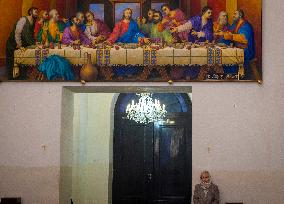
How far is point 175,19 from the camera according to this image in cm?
834

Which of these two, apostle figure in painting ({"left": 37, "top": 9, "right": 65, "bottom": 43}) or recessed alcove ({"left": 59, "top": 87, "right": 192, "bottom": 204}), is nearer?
apostle figure in painting ({"left": 37, "top": 9, "right": 65, "bottom": 43})

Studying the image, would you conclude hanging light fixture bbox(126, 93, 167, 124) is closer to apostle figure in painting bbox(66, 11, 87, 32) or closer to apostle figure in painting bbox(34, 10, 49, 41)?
apostle figure in painting bbox(66, 11, 87, 32)

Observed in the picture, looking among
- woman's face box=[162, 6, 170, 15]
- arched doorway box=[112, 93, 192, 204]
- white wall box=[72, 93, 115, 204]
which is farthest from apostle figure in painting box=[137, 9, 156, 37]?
arched doorway box=[112, 93, 192, 204]

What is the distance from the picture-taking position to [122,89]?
862 centimetres

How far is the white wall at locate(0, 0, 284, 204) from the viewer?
26.2ft

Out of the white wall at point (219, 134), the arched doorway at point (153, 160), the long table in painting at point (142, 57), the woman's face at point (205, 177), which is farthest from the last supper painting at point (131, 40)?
the arched doorway at point (153, 160)

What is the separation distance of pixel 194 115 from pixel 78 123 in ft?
12.9

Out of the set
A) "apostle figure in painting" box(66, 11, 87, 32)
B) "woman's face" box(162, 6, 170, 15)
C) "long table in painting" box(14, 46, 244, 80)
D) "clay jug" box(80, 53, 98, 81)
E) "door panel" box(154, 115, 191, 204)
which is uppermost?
"woman's face" box(162, 6, 170, 15)

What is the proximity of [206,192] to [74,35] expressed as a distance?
13.4 ft

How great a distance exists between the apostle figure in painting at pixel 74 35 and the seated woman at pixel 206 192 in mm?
3567

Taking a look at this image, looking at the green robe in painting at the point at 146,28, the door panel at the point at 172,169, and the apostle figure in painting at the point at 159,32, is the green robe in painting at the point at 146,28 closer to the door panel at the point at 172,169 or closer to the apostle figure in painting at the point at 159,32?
the apostle figure in painting at the point at 159,32

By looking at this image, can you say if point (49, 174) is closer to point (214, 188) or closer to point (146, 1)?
point (214, 188)

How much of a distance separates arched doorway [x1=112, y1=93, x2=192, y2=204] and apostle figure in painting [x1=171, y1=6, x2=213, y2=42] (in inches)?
152

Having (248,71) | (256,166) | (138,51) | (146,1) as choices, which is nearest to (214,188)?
(256,166)
